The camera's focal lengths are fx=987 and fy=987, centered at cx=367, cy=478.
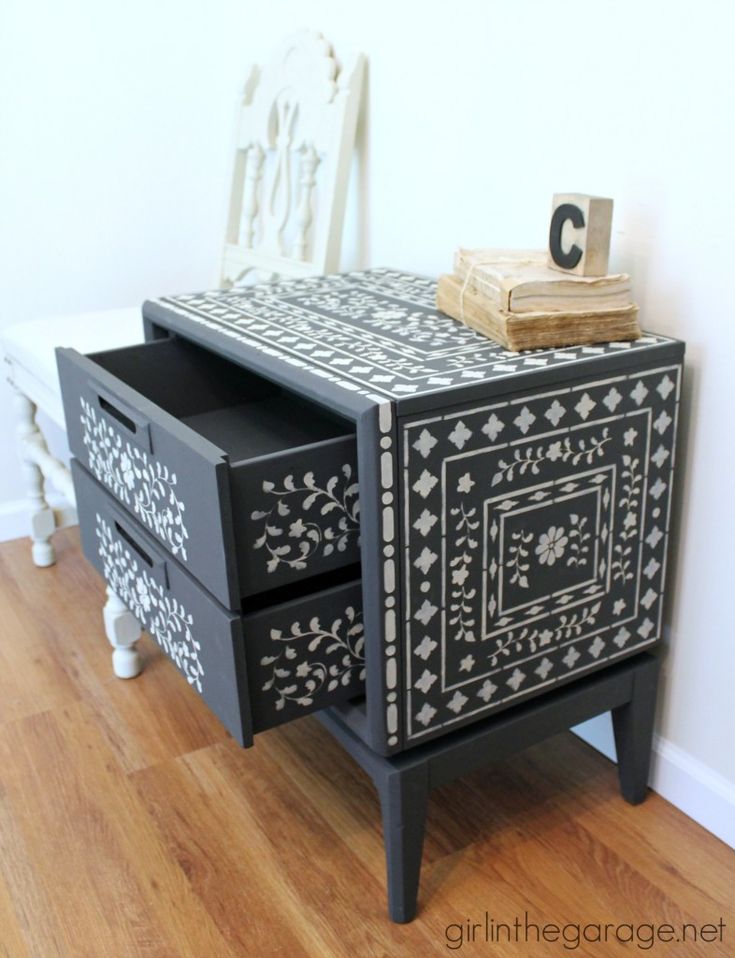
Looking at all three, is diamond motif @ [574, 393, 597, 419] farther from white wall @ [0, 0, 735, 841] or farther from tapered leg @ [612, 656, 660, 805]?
tapered leg @ [612, 656, 660, 805]

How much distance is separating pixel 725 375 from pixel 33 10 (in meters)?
1.40

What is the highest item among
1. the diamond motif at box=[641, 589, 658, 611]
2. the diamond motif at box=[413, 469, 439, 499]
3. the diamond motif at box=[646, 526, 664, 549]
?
the diamond motif at box=[413, 469, 439, 499]

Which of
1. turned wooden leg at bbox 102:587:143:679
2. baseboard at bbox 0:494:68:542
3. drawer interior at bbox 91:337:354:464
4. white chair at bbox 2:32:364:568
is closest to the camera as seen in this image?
drawer interior at bbox 91:337:354:464

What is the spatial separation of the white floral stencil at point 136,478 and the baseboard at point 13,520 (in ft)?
2.80

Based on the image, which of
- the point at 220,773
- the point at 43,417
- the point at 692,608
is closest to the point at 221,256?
the point at 43,417

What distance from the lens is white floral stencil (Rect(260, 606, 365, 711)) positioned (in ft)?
3.18

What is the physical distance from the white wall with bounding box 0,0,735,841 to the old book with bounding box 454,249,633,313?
9cm

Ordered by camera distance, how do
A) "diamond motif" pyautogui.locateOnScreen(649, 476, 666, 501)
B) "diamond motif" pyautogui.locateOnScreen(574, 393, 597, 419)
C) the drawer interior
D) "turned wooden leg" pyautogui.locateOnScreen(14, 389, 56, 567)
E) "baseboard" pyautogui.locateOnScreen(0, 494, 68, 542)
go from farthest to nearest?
"baseboard" pyautogui.locateOnScreen(0, 494, 68, 542) < "turned wooden leg" pyautogui.locateOnScreen(14, 389, 56, 567) < the drawer interior < "diamond motif" pyautogui.locateOnScreen(649, 476, 666, 501) < "diamond motif" pyautogui.locateOnScreen(574, 393, 597, 419)

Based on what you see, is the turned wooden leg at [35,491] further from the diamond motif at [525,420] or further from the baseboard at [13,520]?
the diamond motif at [525,420]

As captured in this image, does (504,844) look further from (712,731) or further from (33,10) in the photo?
(33,10)

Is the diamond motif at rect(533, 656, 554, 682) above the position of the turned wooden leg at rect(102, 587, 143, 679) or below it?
above

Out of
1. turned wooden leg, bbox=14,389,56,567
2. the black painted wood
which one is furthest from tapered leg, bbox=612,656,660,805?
turned wooden leg, bbox=14,389,56,567

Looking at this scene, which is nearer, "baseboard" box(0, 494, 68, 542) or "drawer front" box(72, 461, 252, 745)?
"drawer front" box(72, 461, 252, 745)

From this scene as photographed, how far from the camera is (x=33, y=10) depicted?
176 cm
